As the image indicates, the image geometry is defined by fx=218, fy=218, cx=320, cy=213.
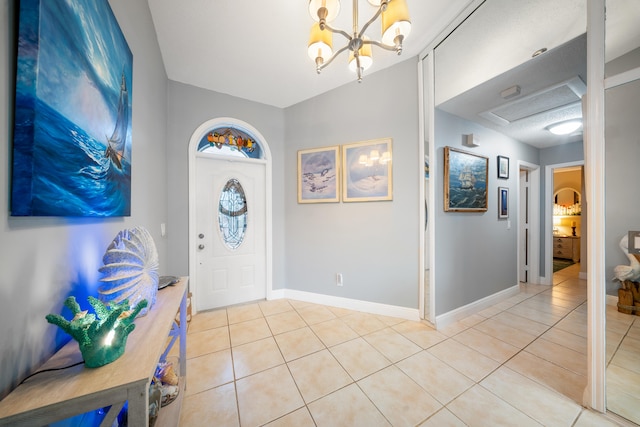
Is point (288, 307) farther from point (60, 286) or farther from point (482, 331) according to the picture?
point (60, 286)

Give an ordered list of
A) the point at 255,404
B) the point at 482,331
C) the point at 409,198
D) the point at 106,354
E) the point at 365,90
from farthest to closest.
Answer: the point at 365,90, the point at 409,198, the point at 482,331, the point at 255,404, the point at 106,354

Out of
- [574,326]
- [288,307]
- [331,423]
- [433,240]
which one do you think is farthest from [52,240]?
[574,326]

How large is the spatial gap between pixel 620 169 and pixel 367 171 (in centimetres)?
177

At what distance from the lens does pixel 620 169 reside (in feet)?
3.99

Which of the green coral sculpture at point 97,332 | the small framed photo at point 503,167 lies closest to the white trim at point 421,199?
the small framed photo at point 503,167

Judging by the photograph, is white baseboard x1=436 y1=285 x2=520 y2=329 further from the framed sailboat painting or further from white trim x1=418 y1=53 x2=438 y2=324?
the framed sailboat painting

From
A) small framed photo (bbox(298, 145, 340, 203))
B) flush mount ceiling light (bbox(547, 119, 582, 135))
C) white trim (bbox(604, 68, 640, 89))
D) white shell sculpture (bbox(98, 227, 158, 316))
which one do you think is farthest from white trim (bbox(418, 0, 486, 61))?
white shell sculpture (bbox(98, 227, 158, 316))

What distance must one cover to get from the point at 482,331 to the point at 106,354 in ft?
9.31

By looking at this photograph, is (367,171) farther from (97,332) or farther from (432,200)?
(97,332)

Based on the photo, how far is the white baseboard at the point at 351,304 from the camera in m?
2.40

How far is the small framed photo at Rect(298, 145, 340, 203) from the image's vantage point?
108 inches

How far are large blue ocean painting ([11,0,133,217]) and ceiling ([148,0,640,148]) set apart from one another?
3.42 ft

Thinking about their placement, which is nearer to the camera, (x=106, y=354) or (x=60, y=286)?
(x=106, y=354)

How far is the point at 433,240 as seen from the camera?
2.22 metres
